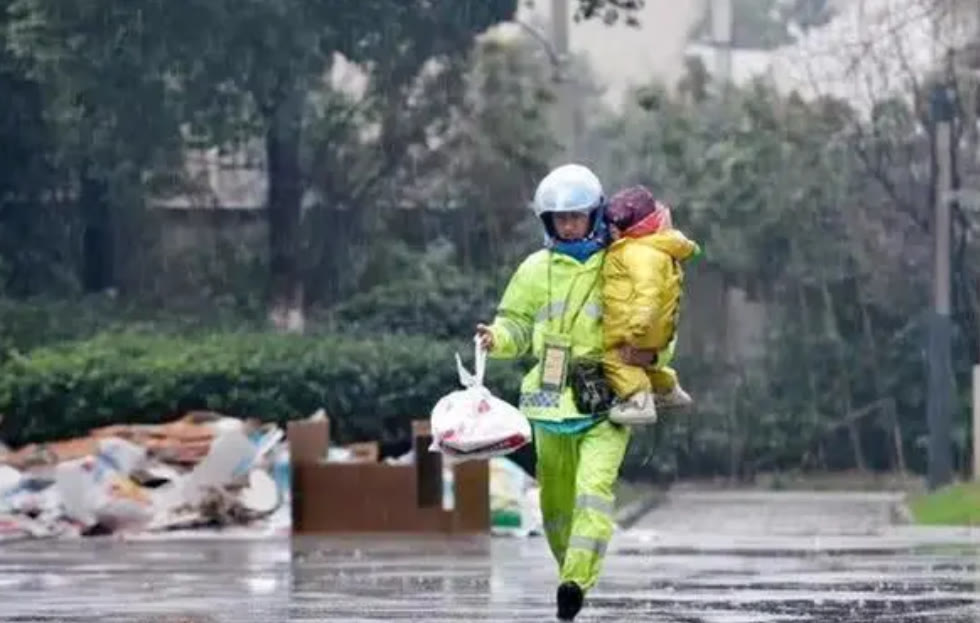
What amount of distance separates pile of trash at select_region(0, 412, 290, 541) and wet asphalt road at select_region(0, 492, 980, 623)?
2.71 ft

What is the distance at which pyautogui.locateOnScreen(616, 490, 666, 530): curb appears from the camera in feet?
94.2

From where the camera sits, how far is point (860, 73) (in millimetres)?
39375

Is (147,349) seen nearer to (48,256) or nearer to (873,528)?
(48,256)

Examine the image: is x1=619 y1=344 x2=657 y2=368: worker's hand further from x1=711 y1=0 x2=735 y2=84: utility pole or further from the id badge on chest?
x1=711 y1=0 x2=735 y2=84: utility pole

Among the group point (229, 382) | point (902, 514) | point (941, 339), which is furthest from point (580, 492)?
point (941, 339)

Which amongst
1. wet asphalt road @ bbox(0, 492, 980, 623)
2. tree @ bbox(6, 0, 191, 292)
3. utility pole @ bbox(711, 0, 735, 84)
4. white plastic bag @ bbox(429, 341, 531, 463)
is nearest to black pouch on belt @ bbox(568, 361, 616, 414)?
white plastic bag @ bbox(429, 341, 531, 463)

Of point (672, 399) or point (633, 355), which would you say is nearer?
point (633, 355)

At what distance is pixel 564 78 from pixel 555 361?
2744cm

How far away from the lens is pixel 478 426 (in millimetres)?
12312

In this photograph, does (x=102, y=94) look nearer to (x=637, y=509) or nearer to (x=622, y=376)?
(x=637, y=509)

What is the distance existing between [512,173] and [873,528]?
1259cm

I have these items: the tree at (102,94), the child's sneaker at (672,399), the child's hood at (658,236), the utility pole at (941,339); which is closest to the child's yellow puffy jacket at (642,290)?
the child's hood at (658,236)

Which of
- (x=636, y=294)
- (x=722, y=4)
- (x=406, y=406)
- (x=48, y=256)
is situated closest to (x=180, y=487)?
(x=406, y=406)

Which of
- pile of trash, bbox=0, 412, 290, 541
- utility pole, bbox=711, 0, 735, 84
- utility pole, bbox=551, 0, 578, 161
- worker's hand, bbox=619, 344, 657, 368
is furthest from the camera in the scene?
utility pole, bbox=711, 0, 735, 84
